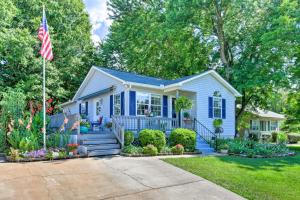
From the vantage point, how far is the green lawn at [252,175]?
24.2 ft

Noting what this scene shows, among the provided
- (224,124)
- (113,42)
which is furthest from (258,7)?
(113,42)

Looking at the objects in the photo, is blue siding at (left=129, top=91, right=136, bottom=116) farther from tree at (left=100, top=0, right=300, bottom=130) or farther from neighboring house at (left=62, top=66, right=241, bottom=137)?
tree at (left=100, top=0, right=300, bottom=130)

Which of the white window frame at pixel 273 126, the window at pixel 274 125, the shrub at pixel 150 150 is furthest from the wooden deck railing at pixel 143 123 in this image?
the window at pixel 274 125

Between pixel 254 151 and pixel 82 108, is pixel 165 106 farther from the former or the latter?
pixel 82 108

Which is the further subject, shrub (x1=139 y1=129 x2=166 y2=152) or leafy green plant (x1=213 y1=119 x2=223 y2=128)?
leafy green plant (x1=213 y1=119 x2=223 y2=128)

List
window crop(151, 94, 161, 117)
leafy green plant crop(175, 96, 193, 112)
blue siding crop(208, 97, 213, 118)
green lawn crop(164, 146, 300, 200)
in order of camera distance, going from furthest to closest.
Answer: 1. blue siding crop(208, 97, 213, 118)
2. window crop(151, 94, 161, 117)
3. leafy green plant crop(175, 96, 193, 112)
4. green lawn crop(164, 146, 300, 200)

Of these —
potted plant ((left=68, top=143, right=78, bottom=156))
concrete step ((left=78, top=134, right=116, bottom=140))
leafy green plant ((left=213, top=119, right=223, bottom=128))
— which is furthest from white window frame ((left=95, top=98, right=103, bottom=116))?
potted plant ((left=68, top=143, right=78, bottom=156))

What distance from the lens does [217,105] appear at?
1880 cm

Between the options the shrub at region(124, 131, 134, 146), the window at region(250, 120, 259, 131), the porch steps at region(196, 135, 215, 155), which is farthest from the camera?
the window at region(250, 120, 259, 131)

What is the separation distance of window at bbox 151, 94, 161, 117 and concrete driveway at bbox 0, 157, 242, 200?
6806 millimetres

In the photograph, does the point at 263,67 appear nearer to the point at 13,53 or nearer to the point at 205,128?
the point at 205,128

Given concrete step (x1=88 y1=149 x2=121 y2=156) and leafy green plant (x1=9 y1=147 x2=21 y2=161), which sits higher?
leafy green plant (x1=9 y1=147 x2=21 y2=161)

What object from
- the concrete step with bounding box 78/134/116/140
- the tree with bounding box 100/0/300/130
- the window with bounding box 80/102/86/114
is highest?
the tree with bounding box 100/0/300/130

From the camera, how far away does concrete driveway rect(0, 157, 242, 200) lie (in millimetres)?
6526
